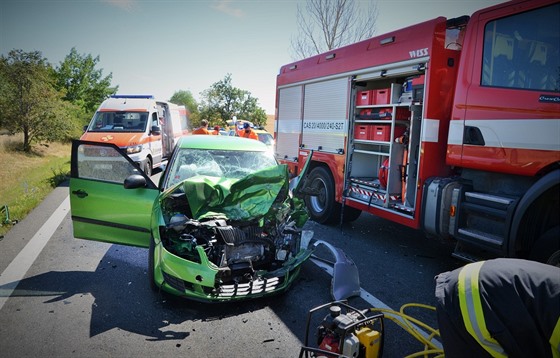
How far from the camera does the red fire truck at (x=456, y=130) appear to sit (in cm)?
359

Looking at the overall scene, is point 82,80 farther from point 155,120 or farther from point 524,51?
point 524,51

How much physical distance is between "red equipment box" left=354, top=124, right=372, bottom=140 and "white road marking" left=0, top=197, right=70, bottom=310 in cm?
498

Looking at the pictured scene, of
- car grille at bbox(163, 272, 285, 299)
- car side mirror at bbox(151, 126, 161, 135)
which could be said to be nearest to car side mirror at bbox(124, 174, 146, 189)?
car grille at bbox(163, 272, 285, 299)

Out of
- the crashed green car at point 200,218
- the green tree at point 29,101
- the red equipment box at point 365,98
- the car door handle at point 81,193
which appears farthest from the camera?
the green tree at point 29,101

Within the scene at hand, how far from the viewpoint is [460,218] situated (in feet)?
13.9

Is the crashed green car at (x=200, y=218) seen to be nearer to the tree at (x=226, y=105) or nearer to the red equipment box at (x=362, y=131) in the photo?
the red equipment box at (x=362, y=131)

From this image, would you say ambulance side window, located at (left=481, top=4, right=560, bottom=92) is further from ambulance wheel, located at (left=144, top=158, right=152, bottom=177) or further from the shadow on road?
ambulance wheel, located at (left=144, top=158, right=152, bottom=177)

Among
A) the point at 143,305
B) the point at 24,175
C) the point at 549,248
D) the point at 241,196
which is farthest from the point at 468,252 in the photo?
the point at 24,175

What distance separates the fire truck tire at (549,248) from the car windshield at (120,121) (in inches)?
402

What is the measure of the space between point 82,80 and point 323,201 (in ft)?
98.8

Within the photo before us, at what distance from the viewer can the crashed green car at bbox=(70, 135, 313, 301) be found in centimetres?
350

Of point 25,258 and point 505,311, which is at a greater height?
point 505,311

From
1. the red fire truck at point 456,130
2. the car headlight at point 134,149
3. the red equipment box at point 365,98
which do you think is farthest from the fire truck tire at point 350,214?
the car headlight at point 134,149

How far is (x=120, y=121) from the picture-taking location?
11.4m
